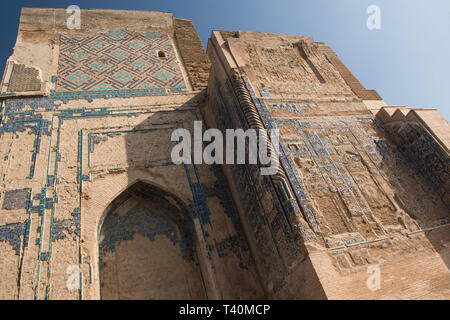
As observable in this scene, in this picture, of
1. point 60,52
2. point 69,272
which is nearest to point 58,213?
point 69,272

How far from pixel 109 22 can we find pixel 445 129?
6337 millimetres

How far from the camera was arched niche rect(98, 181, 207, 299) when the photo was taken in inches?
144

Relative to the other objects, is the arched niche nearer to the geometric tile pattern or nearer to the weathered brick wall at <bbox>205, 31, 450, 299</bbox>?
the weathered brick wall at <bbox>205, 31, 450, 299</bbox>

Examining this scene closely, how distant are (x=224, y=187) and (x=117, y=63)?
3.22m

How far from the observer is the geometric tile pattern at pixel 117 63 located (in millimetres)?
5363

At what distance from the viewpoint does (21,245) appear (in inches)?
134

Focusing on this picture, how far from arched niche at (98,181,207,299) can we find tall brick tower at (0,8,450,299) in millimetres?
16

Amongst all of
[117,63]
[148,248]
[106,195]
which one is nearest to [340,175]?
[148,248]

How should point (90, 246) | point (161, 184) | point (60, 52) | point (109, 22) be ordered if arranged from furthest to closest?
1. point (109, 22)
2. point (60, 52)
3. point (161, 184)
4. point (90, 246)

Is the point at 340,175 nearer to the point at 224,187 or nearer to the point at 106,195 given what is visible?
the point at 224,187

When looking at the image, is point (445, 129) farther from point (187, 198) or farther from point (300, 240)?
point (187, 198)


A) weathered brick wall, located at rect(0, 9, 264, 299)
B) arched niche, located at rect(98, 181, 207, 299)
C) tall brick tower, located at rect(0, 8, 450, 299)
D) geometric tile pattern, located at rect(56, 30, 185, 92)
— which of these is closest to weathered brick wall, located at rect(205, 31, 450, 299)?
tall brick tower, located at rect(0, 8, 450, 299)

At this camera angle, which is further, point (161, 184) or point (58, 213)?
point (161, 184)

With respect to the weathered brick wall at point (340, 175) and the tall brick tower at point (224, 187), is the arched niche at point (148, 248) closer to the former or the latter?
the tall brick tower at point (224, 187)
